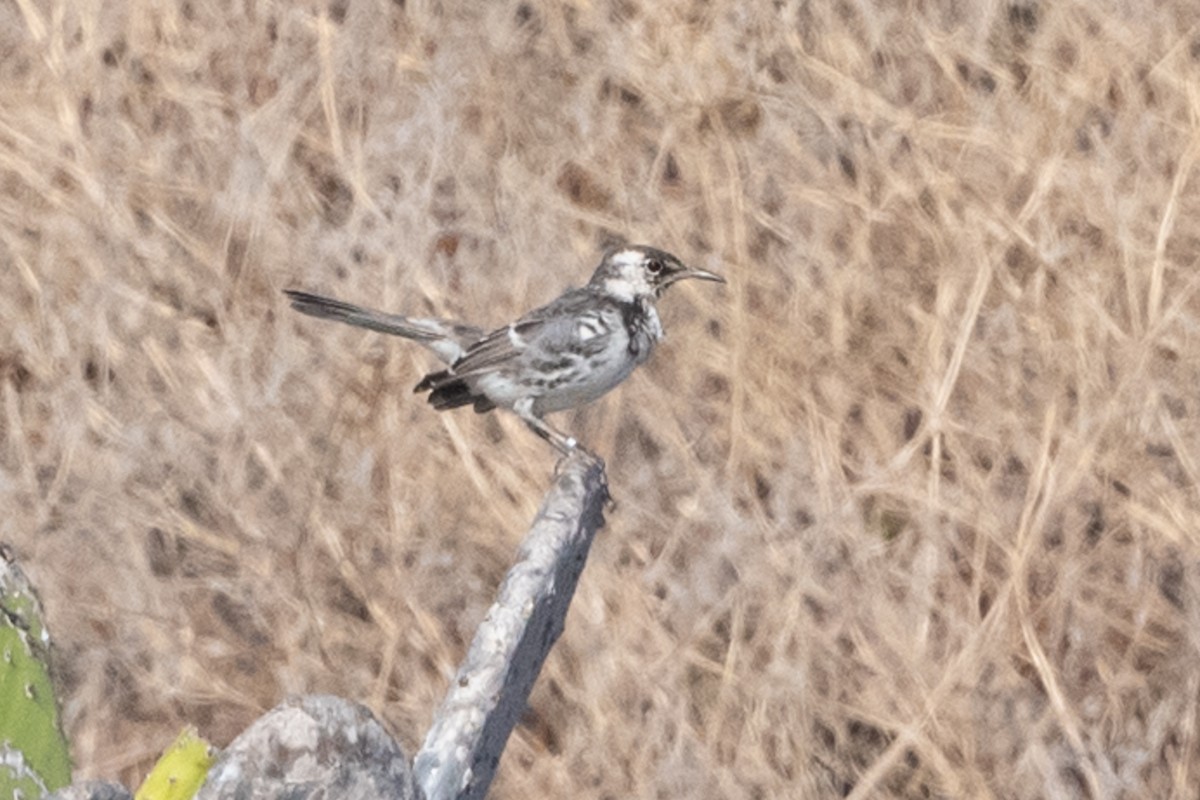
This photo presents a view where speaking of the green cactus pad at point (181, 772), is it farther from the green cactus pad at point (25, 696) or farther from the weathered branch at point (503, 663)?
the weathered branch at point (503, 663)

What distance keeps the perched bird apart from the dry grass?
1.52 metres

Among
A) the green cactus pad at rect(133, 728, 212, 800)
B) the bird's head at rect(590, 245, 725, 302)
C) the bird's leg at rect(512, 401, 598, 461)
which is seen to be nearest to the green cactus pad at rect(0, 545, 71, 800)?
the green cactus pad at rect(133, 728, 212, 800)

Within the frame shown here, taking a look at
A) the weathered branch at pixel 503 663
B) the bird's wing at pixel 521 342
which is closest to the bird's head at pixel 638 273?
the bird's wing at pixel 521 342

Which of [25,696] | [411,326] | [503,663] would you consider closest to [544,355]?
[411,326]

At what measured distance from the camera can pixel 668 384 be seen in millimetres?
6891

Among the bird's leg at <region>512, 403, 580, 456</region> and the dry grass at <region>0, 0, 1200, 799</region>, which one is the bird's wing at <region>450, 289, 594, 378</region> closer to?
the bird's leg at <region>512, 403, 580, 456</region>

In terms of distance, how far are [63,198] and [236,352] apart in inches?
37.2

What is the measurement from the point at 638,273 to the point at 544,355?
0.48 metres

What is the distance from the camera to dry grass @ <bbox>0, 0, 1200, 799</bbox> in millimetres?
6473

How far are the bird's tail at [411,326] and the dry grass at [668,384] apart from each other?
1.38m

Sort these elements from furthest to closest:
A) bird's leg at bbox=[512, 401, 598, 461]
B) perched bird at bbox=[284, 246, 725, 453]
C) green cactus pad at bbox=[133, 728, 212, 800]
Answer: perched bird at bbox=[284, 246, 725, 453] → bird's leg at bbox=[512, 401, 598, 461] → green cactus pad at bbox=[133, 728, 212, 800]

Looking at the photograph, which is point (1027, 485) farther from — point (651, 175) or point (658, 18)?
point (658, 18)

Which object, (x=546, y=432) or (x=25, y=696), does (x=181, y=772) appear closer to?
(x=25, y=696)

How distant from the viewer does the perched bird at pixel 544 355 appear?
4.96 m
